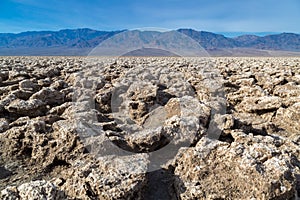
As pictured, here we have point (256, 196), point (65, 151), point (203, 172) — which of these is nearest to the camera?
point (256, 196)

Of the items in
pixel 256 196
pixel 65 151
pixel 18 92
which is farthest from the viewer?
pixel 18 92

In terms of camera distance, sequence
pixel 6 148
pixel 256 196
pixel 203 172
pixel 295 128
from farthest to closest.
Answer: pixel 295 128, pixel 6 148, pixel 203 172, pixel 256 196

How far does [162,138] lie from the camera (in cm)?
342

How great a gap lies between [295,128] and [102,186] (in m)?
3.83

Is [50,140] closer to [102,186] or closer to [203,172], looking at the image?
[102,186]

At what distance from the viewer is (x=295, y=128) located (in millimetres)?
4707

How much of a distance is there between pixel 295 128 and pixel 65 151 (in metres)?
3.91

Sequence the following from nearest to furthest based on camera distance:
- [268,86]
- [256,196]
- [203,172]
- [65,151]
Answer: [256,196]
[203,172]
[65,151]
[268,86]

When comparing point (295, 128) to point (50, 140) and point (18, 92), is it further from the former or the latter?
point (18, 92)

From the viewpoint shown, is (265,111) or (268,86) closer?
(265,111)

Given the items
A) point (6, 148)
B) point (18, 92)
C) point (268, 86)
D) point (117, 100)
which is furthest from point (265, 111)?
point (18, 92)

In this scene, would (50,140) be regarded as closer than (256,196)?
No

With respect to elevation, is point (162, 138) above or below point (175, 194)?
above

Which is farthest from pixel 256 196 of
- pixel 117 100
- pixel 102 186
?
pixel 117 100
